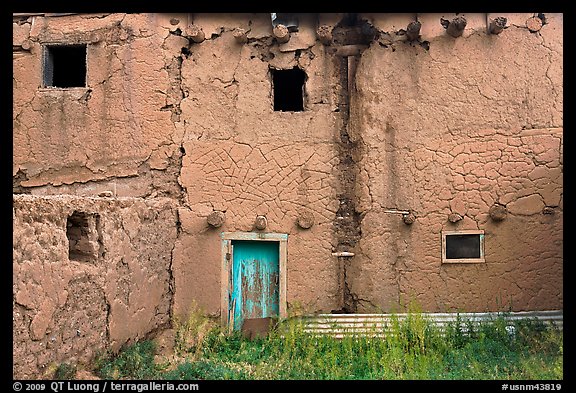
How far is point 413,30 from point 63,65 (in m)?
6.26

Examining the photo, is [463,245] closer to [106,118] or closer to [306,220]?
[306,220]

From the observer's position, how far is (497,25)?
25.5 feet

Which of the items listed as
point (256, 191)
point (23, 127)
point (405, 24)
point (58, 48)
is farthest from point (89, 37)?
point (405, 24)

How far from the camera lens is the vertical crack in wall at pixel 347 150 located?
7852 millimetres

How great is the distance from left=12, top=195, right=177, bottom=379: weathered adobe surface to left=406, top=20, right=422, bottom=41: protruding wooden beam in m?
4.45

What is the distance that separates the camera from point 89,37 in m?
8.36

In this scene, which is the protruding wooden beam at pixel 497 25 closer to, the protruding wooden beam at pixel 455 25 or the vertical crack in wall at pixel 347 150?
the protruding wooden beam at pixel 455 25

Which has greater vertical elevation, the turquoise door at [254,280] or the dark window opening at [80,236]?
the dark window opening at [80,236]

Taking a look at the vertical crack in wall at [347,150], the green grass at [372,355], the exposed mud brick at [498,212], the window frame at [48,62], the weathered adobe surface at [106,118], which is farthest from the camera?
the window frame at [48,62]

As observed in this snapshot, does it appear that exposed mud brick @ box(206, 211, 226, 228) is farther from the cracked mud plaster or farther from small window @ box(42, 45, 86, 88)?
small window @ box(42, 45, 86, 88)

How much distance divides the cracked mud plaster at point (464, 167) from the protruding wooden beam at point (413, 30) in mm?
196

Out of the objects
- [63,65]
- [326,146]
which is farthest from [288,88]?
[63,65]

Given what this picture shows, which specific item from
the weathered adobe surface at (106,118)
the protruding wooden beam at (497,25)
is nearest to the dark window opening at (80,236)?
the weathered adobe surface at (106,118)

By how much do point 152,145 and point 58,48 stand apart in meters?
2.36
